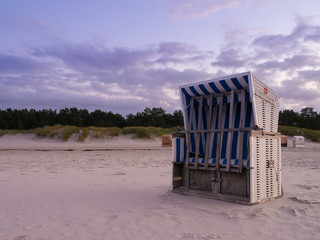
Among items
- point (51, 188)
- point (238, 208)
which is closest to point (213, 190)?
point (238, 208)

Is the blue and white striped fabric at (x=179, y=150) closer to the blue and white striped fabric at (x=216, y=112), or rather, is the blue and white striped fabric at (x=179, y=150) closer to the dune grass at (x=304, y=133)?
the blue and white striped fabric at (x=216, y=112)

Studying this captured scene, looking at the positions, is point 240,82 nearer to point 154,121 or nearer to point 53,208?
point 53,208

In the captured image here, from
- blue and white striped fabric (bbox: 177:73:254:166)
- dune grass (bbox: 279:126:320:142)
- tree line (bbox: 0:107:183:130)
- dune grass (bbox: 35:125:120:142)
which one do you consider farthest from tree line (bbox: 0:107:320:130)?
blue and white striped fabric (bbox: 177:73:254:166)

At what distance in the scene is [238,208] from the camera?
4.52 metres

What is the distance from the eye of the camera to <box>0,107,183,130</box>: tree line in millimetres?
44188

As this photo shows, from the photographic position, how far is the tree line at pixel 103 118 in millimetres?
44344

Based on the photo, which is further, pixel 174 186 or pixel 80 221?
pixel 174 186

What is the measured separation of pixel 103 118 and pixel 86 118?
9.93 feet

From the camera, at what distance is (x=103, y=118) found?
47.7 m

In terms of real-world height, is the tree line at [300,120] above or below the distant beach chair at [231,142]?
above

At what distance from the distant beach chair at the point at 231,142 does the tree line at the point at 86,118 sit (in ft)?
125

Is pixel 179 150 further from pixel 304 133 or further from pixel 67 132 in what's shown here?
pixel 304 133

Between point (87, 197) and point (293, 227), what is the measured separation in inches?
140

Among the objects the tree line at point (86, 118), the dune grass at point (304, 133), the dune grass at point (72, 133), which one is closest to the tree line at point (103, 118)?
the tree line at point (86, 118)
